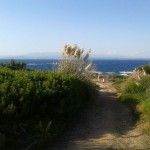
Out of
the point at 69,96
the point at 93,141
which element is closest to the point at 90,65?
the point at 69,96

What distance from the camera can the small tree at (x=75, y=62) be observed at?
1519 cm

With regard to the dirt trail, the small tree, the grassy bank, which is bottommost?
the dirt trail

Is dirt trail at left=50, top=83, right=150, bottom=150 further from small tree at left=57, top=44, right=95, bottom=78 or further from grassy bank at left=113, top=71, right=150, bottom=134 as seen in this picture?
small tree at left=57, top=44, right=95, bottom=78

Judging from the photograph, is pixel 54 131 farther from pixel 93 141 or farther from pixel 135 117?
pixel 135 117

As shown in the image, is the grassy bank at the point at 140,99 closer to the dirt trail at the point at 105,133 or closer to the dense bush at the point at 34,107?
the dirt trail at the point at 105,133

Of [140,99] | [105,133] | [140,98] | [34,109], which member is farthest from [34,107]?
[140,98]

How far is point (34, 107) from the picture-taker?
955 cm

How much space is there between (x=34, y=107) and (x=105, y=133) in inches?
77.7

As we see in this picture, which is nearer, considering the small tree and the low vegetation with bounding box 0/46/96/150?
the low vegetation with bounding box 0/46/96/150

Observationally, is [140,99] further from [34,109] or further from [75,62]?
[34,109]

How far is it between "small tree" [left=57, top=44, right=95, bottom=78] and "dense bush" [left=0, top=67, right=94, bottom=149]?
3787 millimetres

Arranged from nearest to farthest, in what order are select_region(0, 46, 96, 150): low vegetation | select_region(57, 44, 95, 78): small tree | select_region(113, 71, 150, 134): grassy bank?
select_region(0, 46, 96, 150): low vegetation
select_region(113, 71, 150, 134): grassy bank
select_region(57, 44, 95, 78): small tree

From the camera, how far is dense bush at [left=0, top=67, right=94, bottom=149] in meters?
8.75

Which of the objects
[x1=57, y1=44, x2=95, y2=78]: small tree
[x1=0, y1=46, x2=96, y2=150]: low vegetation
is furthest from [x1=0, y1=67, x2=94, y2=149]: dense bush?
[x1=57, y1=44, x2=95, y2=78]: small tree
